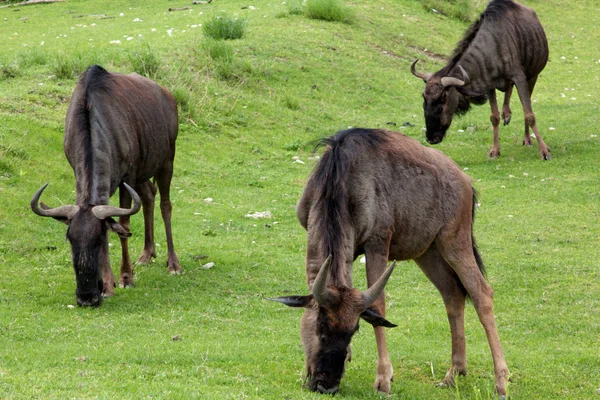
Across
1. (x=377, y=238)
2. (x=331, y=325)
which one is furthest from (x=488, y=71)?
(x=331, y=325)

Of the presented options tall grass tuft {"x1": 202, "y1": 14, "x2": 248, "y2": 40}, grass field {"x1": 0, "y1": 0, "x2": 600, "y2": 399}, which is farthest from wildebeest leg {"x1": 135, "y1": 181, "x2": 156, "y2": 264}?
tall grass tuft {"x1": 202, "y1": 14, "x2": 248, "y2": 40}

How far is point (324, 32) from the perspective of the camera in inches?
997

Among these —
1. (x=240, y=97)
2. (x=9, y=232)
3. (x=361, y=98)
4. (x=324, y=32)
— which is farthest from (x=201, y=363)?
(x=324, y=32)

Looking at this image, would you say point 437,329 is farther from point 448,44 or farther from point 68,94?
point 448,44

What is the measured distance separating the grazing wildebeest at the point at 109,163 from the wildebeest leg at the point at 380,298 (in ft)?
11.1

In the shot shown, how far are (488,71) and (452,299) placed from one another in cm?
1067

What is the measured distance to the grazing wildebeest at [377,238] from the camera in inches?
257

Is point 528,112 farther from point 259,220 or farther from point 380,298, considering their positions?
point 380,298

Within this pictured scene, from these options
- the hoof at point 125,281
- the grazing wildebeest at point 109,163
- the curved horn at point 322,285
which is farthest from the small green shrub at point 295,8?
the curved horn at point 322,285

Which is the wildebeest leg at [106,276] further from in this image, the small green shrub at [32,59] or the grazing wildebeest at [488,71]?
the small green shrub at [32,59]

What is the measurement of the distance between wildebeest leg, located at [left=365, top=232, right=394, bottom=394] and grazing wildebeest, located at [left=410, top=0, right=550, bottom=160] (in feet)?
34.0

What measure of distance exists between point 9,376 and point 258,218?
756 centimetres

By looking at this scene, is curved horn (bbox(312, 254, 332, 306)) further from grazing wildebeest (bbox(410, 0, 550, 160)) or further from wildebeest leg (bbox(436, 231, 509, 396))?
grazing wildebeest (bbox(410, 0, 550, 160))

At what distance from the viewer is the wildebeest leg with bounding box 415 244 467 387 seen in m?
7.81
